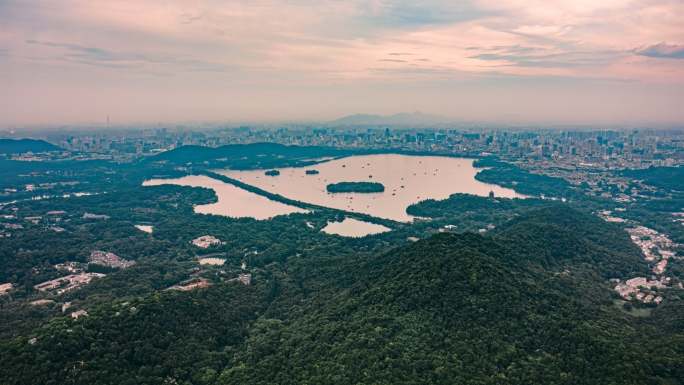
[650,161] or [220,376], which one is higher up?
[650,161]

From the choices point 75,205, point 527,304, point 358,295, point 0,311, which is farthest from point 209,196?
point 527,304

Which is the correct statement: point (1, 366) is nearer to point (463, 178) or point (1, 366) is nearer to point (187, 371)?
point (187, 371)

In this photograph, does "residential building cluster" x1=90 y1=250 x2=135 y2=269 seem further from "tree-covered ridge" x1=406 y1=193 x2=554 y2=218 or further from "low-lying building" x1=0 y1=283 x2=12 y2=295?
"tree-covered ridge" x1=406 y1=193 x2=554 y2=218

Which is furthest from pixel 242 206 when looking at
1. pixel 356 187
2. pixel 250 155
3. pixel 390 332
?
pixel 250 155

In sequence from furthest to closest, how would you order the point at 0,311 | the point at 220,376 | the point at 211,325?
the point at 0,311 < the point at 211,325 < the point at 220,376

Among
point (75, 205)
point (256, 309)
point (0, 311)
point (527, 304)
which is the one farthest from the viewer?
point (75, 205)

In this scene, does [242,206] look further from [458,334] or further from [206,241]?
[458,334]
